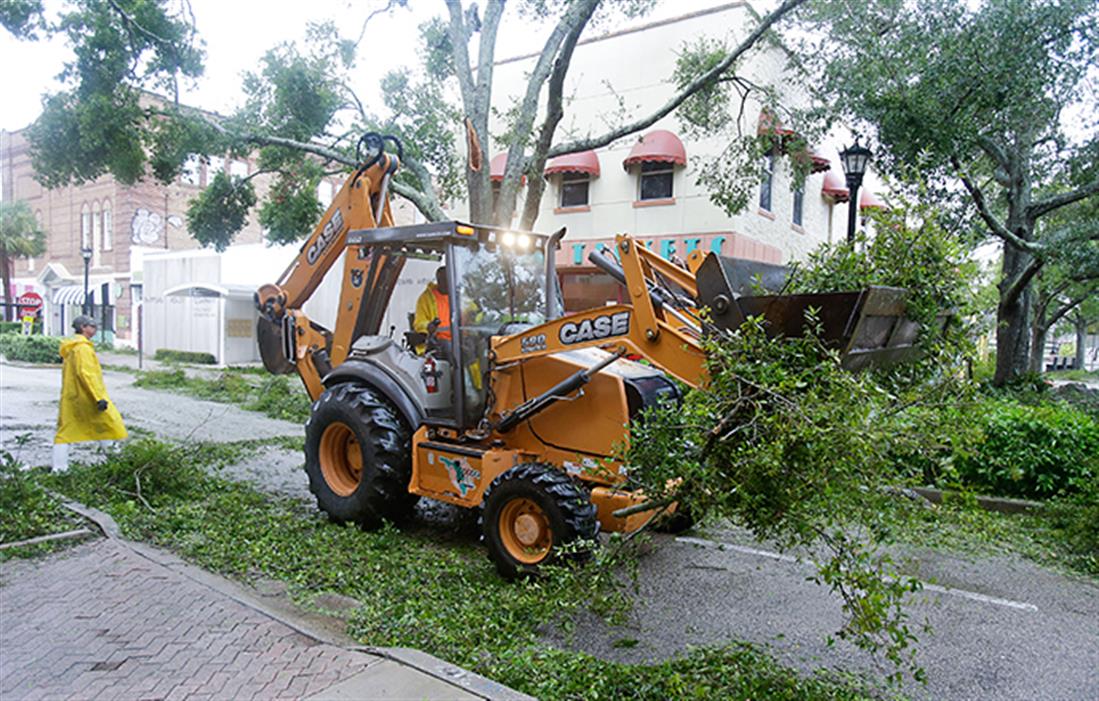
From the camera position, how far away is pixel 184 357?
85.0 ft

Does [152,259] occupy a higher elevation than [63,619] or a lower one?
higher

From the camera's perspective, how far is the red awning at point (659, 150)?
16.4 meters

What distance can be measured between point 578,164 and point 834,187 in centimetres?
837

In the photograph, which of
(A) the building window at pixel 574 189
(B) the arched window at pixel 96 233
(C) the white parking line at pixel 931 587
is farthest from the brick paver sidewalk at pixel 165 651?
(B) the arched window at pixel 96 233

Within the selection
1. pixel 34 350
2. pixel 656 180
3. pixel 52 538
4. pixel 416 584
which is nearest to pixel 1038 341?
pixel 656 180

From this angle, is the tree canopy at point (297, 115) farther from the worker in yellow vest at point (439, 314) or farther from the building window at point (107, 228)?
the building window at point (107, 228)

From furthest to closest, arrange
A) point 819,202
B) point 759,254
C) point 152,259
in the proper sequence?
point 152,259 < point 819,202 < point 759,254

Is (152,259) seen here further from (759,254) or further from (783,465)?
(783,465)

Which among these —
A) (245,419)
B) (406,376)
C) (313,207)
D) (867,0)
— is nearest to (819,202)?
(867,0)

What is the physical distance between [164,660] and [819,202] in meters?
21.4

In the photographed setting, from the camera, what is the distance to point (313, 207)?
15062 mm

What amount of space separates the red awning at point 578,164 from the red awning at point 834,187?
298 inches

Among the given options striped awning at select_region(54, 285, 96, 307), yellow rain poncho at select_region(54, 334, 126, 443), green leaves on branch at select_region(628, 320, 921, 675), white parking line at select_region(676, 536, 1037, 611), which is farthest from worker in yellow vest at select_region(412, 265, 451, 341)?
striped awning at select_region(54, 285, 96, 307)

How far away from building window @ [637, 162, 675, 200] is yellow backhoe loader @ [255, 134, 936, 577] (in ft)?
35.0
